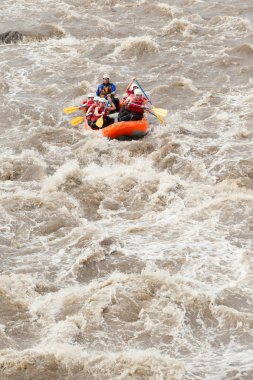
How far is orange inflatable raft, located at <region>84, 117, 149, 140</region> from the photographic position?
43.7ft

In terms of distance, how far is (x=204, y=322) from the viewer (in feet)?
27.3

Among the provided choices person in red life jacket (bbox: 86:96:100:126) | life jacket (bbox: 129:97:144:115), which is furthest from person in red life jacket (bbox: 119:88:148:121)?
person in red life jacket (bbox: 86:96:100:126)

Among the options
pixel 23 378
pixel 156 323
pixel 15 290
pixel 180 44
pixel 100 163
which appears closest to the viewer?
pixel 23 378

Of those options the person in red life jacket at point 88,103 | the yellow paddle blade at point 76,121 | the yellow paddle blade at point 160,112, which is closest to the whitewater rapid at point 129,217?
the yellow paddle blade at point 76,121

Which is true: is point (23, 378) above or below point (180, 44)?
below

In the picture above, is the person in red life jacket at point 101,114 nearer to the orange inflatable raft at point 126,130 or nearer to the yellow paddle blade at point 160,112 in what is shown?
the orange inflatable raft at point 126,130

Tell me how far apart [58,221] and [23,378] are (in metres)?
3.80

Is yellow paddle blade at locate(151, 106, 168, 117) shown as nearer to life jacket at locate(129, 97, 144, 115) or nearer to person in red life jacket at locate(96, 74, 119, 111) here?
life jacket at locate(129, 97, 144, 115)

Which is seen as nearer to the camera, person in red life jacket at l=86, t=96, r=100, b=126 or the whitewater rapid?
the whitewater rapid

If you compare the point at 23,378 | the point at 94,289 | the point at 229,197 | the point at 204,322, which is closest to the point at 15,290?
the point at 94,289

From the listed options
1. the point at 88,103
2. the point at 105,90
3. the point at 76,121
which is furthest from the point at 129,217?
the point at 105,90

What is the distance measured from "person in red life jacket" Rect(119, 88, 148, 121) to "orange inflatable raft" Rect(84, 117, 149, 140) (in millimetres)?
233

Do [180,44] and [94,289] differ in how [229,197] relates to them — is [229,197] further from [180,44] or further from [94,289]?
[180,44]

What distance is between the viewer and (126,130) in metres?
13.3
